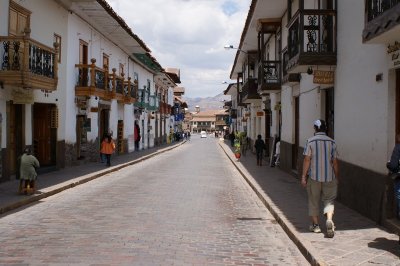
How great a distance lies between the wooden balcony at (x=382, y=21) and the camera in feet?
22.7

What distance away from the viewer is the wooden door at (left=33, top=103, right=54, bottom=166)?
1758 cm

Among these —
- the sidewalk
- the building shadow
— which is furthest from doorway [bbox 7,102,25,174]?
the building shadow

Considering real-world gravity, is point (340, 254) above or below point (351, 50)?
below

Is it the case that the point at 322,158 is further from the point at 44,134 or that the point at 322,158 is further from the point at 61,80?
the point at 61,80

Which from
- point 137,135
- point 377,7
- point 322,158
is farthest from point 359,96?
point 137,135

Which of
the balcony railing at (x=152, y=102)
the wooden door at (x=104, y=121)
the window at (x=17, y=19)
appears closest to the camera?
the window at (x=17, y=19)

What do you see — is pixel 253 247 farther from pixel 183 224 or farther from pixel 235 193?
pixel 235 193

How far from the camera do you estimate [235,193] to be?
537 inches

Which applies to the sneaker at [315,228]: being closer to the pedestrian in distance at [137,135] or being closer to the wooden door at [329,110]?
the wooden door at [329,110]

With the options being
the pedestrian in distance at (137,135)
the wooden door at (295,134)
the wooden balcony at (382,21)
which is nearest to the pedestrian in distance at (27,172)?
the wooden balcony at (382,21)

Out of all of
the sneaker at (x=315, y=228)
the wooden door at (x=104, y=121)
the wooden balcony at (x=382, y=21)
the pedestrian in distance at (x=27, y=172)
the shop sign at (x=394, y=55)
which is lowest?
the sneaker at (x=315, y=228)

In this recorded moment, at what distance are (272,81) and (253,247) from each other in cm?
1451

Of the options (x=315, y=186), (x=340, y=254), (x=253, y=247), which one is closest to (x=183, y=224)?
(x=253, y=247)

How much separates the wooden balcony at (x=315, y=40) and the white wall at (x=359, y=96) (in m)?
0.31
